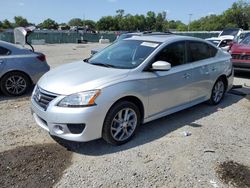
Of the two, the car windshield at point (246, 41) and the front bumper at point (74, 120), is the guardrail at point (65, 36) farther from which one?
the front bumper at point (74, 120)

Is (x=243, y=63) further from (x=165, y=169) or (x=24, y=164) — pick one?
(x=24, y=164)

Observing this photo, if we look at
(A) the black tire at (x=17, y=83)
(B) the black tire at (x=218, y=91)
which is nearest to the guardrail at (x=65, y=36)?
(B) the black tire at (x=218, y=91)

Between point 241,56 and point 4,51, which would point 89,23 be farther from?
point 4,51

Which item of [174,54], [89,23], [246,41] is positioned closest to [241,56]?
[246,41]

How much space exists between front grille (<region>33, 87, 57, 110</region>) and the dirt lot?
650 mm

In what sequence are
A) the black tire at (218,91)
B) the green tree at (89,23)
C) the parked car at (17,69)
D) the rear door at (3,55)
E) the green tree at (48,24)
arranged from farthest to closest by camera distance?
1. the green tree at (89,23)
2. the green tree at (48,24)
3. the parked car at (17,69)
4. the rear door at (3,55)
5. the black tire at (218,91)

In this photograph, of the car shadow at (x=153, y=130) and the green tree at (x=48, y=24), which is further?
the green tree at (x=48, y=24)

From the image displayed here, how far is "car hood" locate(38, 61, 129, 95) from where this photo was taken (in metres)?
3.93

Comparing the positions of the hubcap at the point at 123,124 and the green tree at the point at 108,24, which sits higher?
the green tree at the point at 108,24

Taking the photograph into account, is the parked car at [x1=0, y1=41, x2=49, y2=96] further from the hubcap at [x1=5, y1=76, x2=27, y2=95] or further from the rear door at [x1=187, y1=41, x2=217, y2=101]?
the rear door at [x1=187, y1=41, x2=217, y2=101]

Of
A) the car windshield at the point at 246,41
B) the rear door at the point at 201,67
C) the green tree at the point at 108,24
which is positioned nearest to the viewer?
A: the rear door at the point at 201,67

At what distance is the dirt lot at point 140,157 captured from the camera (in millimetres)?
3436

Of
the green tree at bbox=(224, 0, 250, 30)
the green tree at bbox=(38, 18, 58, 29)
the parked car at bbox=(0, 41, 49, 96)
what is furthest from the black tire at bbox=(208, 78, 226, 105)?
the green tree at bbox=(38, 18, 58, 29)

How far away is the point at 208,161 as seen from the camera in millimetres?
3918
